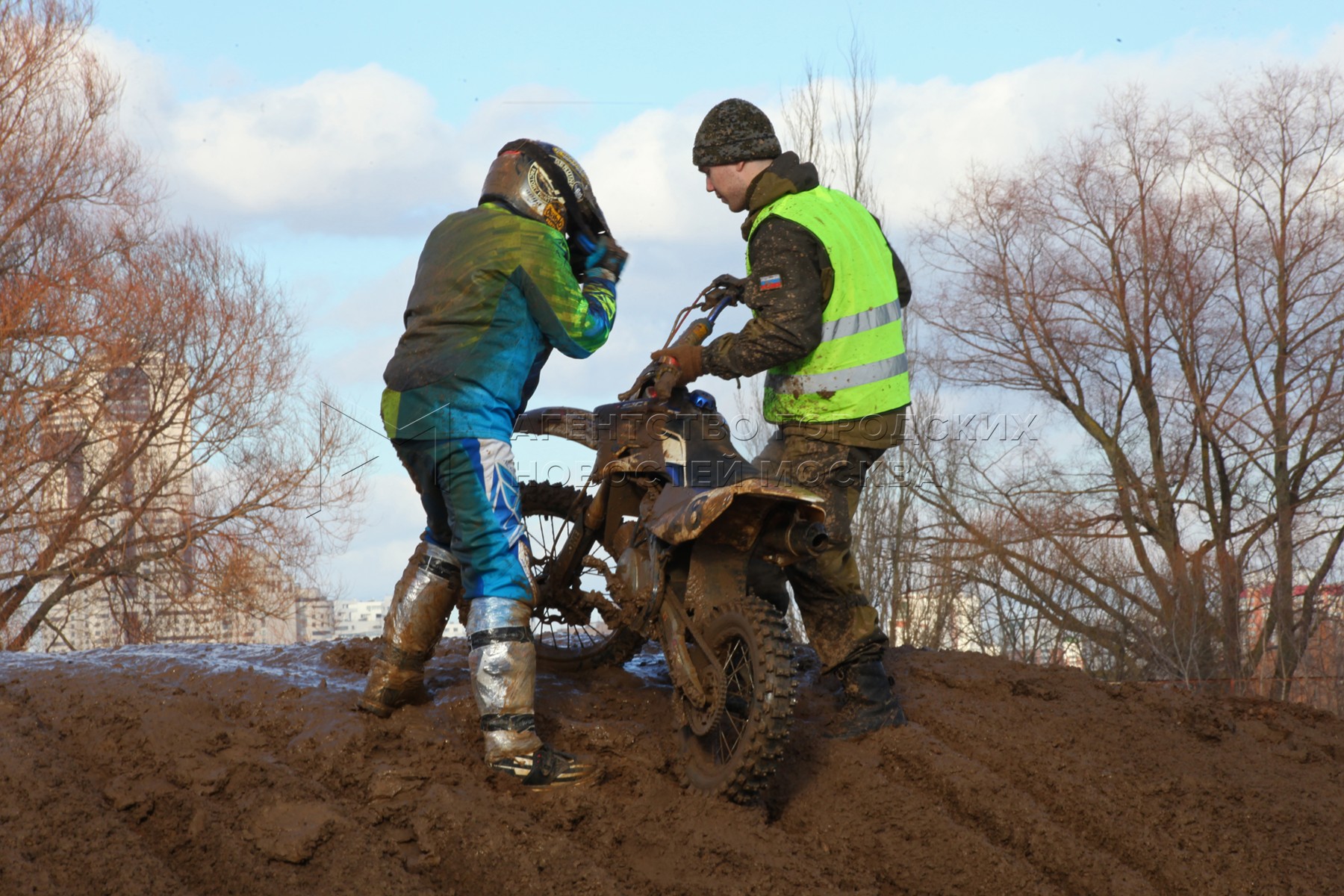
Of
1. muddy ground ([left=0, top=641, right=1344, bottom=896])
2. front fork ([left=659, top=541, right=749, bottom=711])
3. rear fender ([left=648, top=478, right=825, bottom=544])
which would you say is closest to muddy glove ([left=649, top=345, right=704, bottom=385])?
rear fender ([left=648, top=478, right=825, bottom=544])

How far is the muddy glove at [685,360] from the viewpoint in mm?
4594

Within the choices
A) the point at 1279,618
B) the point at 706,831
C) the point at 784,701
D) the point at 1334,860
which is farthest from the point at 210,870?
the point at 1279,618

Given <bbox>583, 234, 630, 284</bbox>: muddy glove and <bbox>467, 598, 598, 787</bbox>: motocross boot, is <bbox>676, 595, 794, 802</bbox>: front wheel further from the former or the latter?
<bbox>583, 234, 630, 284</bbox>: muddy glove

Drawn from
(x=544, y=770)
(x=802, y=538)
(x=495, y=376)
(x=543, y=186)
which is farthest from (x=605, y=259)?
(x=544, y=770)

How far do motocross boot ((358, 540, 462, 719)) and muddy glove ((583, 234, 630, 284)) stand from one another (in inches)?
52.7

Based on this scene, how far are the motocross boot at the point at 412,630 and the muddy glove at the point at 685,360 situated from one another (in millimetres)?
1229

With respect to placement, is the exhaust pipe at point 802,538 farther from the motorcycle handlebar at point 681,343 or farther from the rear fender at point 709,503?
the motorcycle handlebar at point 681,343

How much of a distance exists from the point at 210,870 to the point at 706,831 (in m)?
1.53

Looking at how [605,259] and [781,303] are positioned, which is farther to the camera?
[605,259]

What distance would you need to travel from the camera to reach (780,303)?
4.45 meters

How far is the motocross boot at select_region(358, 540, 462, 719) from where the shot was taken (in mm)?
4684

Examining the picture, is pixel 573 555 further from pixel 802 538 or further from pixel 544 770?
pixel 802 538

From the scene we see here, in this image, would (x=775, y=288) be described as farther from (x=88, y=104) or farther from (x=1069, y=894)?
(x=88, y=104)

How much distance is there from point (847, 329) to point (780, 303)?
0.32 meters
